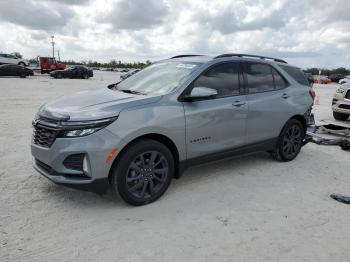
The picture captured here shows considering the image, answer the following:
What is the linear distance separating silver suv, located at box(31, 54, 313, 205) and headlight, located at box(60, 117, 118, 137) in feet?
0.03

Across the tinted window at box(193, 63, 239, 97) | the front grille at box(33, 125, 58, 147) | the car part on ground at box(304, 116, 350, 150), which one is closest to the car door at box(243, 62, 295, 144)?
the tinted window at box(193, 63, 239, 97)

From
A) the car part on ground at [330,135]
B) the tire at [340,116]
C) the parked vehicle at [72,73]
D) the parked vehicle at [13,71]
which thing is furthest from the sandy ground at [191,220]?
the parked vehicle at [72,73]

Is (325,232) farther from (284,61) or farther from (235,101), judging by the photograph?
(284,61)

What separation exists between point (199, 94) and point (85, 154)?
155 centimetres

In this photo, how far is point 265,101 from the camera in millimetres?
Result: 5449

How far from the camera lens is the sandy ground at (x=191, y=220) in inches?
126

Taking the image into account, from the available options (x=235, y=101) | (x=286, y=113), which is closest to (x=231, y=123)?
(x=235, y=101)

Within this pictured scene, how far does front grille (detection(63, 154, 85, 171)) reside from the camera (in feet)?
12.2

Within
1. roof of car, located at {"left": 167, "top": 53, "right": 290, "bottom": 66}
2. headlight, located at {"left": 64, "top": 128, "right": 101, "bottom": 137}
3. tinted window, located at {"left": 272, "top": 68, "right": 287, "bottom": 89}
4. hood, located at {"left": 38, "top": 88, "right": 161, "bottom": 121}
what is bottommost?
headlight, located at {"left": 64, "top": 128, "right": 101, "bottom": 137}

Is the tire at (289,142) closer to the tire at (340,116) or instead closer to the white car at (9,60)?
the tire at (340,116)

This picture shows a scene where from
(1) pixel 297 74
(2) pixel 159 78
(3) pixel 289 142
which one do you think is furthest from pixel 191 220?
(1) pixel 297 74

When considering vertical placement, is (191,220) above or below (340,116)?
below

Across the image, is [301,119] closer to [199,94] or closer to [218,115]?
[218,115]

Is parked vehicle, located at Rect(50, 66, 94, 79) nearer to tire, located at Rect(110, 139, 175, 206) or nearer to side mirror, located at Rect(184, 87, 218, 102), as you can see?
side mirror, located at Rect(184, 87, 218, 102)
